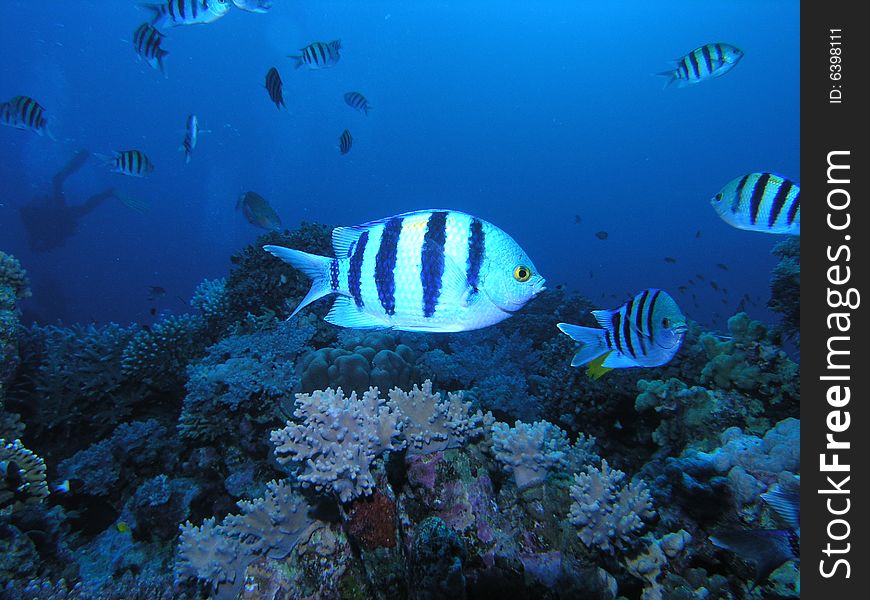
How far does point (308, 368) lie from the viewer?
4664 mm

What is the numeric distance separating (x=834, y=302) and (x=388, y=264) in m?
2.78

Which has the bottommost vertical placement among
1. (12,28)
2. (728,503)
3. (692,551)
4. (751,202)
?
(692,551)

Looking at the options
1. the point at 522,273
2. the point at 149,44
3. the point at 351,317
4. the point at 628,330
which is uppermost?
the point at 149,44

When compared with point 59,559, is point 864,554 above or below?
above

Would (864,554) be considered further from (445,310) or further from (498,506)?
(445,310)

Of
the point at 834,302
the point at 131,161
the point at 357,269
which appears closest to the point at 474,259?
the point at 357,269

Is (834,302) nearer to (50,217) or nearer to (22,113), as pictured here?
(22,113)

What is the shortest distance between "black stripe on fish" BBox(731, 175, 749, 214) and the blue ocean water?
46.8m

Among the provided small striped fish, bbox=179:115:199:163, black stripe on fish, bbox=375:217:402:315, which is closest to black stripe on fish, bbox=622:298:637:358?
black stripe on fish, bbox=375:217:402:315

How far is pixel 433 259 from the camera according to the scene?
1634 millimetres

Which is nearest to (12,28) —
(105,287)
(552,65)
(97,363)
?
(105,287)

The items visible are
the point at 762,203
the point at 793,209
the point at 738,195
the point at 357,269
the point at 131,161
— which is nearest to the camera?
the point at 357,269

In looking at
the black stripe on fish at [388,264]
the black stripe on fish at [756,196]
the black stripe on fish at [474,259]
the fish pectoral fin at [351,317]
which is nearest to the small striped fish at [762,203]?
the black stripe on fish at [756,196]

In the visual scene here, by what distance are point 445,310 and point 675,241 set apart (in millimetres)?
117353
